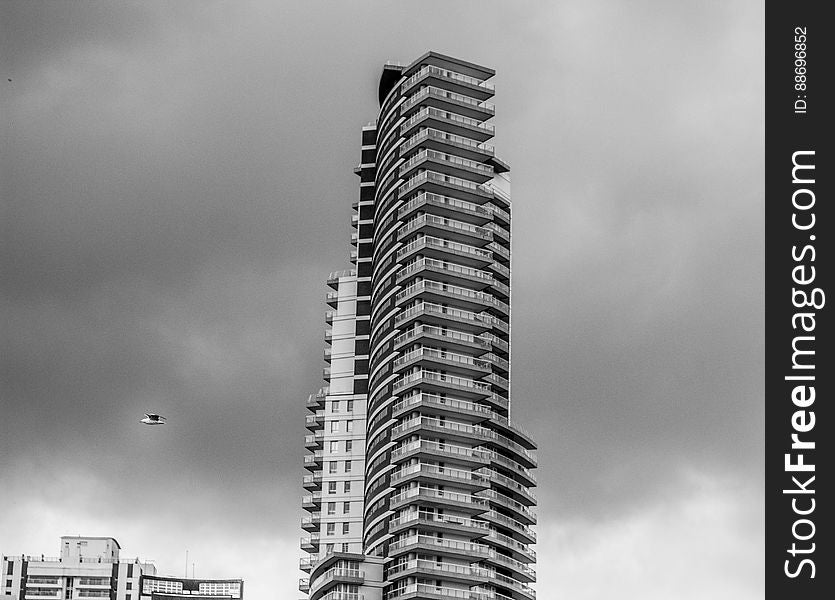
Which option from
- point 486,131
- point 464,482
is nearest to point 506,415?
point 464,482

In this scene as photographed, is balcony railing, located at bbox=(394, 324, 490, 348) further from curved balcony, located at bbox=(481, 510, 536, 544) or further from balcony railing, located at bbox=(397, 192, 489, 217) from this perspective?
curved balcony, located at bbox=(481, 510, 536, 544)

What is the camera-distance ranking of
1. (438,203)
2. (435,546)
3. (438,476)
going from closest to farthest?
(435,546)
(438,476)
(438,203)

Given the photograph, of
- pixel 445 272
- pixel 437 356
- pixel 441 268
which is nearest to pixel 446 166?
A: pixel 441 268

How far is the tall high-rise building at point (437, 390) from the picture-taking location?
575 ft

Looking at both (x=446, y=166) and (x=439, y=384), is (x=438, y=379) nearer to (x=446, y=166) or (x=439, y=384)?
(x=439, y=384)

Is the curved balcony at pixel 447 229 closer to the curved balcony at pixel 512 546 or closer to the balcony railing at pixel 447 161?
the balcony railing at pixel 447 161

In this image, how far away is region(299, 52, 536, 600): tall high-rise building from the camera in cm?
17538

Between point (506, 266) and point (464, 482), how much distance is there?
1239 inches

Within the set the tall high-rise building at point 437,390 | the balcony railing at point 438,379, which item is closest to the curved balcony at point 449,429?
the tall high-rise building at point 437,390

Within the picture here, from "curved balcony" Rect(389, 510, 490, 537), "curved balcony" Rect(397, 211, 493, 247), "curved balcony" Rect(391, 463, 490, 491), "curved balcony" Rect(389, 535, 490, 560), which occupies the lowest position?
"curved balcony" Rect(389, 535, 490, 560)

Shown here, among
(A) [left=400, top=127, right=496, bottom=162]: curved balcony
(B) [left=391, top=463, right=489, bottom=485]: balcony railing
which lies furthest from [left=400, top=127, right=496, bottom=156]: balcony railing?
(B) [left=391, top=463, right=489, bottom=485]: balcony railing

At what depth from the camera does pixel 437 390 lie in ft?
596
